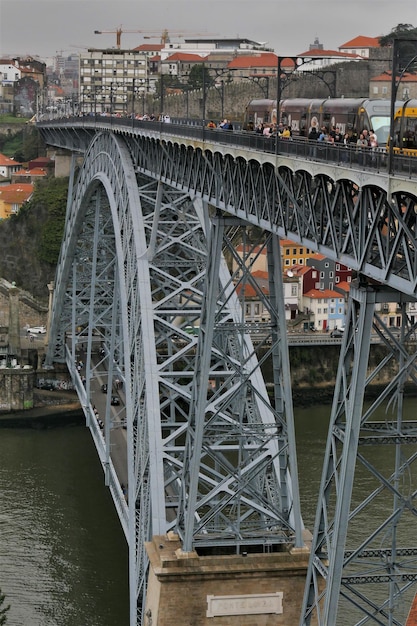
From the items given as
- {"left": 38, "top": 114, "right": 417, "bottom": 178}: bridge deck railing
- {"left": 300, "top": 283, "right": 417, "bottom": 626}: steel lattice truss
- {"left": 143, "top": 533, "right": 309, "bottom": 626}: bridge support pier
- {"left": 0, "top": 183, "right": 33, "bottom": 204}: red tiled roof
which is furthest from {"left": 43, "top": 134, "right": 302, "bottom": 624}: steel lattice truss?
{"left": 0, "top": 183, "right": 33, "bottom": 204}: red tiled roof

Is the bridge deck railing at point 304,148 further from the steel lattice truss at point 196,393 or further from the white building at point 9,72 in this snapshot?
the white building at point 9,72

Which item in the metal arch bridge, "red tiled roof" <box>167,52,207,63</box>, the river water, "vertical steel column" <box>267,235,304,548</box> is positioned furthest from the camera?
"red tiled roof" <box>167,52,207,63</box>

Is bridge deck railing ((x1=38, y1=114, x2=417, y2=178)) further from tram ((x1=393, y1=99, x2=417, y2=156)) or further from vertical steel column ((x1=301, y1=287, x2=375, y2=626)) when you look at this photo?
vertical steel column ((x1=301, y1=287, x2=375, y2=626))

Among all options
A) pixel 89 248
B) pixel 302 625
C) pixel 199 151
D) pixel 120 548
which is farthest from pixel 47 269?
pixel 302 625

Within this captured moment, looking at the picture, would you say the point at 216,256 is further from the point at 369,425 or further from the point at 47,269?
the point at 47,269

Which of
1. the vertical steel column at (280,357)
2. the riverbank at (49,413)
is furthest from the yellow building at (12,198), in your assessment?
the vertical steel column at (280,357)
